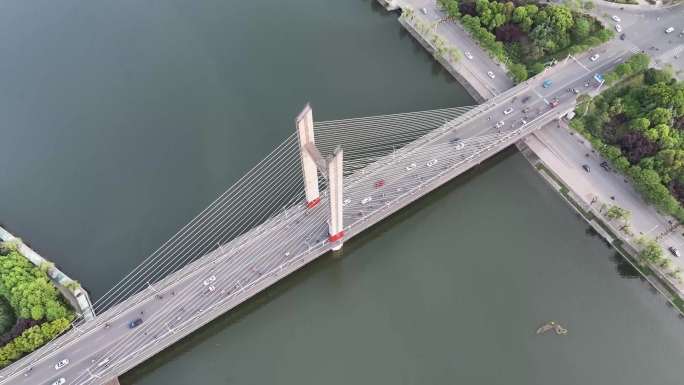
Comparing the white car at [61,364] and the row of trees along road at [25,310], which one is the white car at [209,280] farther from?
the white car at [61,364]

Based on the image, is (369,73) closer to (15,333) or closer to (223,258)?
(223,258)

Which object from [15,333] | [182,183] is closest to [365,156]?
[182,183]

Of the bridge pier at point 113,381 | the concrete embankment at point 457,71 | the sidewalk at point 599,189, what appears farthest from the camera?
the concrete embankment at point 457,71

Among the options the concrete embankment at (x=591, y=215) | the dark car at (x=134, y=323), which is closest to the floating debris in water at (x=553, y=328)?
the concrete embankment at (x=591, y=215)

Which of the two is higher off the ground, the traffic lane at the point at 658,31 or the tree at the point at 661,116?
the traffic lane at the point at 658,31

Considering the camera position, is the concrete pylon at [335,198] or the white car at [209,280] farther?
the white car at [209,280]

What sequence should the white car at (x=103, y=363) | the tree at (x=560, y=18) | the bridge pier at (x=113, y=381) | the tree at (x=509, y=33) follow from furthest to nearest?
1. the tree at (x=509, y=33)
2. the tree at (x=560, y=18)
3. the bridge pier at (x=113, y=381)
4. the white car at (x=103, y=363)

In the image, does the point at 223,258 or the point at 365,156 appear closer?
the point at 223,258

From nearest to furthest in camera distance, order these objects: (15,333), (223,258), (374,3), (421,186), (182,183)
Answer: (15,333)
(223,258)
(421,186)
(182,183)
(374,3)
